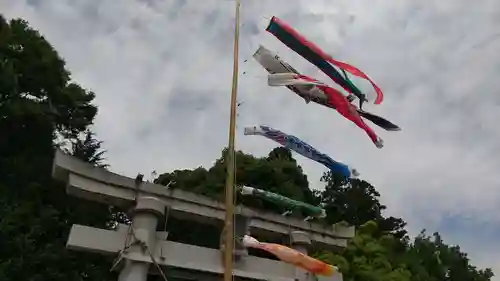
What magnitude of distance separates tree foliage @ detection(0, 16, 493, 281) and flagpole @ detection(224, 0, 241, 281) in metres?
5.22

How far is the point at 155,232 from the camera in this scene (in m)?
8.77

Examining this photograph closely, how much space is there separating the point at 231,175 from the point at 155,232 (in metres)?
1.70

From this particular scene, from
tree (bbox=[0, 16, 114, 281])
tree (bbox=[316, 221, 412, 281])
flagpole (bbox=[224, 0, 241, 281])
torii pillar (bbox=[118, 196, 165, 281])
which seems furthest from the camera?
tree (bbox=[316, 221, 412, 281])

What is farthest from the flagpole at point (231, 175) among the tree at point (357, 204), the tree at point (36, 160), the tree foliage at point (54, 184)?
the tree at point (357, 204)

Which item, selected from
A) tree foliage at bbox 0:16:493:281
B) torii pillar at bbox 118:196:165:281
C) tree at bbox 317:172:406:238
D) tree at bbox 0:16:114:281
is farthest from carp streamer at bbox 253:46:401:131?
tree at bbox 317:172:406:238

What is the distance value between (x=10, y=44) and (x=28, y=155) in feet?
11.2

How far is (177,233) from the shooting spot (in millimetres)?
16797

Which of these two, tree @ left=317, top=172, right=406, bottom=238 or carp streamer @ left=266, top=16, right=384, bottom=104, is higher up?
tree @ left=317, top=172, right=406, bottom=238

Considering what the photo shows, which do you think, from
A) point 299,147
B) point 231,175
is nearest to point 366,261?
point 299,147

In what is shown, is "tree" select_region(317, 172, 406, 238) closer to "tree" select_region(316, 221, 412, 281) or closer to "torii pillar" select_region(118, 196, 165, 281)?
"tree" select_region(316, 221, 412, 281)

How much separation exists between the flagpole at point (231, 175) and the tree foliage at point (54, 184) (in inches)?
206

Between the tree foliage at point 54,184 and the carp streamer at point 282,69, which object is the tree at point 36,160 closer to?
the tree foliage at point 54,184

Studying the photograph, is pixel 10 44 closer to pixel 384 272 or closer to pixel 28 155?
pixel 28 155

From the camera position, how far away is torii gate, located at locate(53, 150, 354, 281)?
27.5ft
